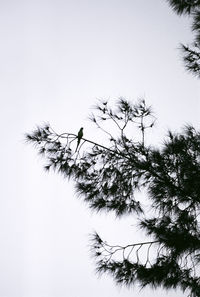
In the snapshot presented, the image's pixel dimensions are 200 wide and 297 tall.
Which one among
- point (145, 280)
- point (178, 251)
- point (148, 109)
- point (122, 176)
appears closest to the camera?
point (178, 251)

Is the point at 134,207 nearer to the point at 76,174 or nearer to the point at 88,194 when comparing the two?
the point at 88,194

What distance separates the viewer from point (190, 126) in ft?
8.80

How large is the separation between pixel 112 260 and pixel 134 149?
0.95m

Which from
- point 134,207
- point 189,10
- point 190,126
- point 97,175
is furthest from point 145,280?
point 189,10

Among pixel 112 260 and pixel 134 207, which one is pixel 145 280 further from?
pixel 134 207

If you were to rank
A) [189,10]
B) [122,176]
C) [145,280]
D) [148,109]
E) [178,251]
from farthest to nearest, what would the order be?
[189,10] < [148,109] < [122,176] < [145,280] < [178,251]

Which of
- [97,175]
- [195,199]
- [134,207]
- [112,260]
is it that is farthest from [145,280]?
[97,175]

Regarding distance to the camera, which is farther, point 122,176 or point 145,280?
point 122,176

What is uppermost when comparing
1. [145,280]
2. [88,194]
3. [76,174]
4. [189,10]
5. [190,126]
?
[189,10]

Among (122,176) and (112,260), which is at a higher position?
(122,176)

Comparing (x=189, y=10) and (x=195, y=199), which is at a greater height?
(x=189, y=10)

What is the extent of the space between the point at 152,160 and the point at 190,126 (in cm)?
55

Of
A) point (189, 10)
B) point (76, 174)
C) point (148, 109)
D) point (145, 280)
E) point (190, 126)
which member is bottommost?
point (145, 280)

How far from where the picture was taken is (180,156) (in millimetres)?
2461
